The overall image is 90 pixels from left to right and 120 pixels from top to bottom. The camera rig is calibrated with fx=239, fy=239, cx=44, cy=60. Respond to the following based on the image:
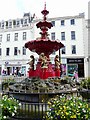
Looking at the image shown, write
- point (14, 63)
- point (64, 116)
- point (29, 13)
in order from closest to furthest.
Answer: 1. point (64, 116)
2. point (14, 63)
3. point (29, 13)

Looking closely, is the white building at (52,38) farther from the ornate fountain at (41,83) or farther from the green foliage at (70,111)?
the green foliage at (70,111)

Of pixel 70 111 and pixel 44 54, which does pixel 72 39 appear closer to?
pixel 44 54

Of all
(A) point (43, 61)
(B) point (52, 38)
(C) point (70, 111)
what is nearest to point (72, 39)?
(B) point (52, 38)

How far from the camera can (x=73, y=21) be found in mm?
41656

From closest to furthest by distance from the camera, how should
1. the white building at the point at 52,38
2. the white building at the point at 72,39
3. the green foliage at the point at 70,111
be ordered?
the green foliage at the point at 70,111 → the white building at the point at 72,39 → the white building at the point at 52,38

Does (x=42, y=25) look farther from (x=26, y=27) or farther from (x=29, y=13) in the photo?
(x=29, y=13)

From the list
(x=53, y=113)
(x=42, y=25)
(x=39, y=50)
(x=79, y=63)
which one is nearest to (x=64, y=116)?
(x=53, y=113)

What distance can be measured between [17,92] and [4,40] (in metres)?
35.9

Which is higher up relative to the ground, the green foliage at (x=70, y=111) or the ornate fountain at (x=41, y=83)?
the ornate fountain at (x=41, y=83)

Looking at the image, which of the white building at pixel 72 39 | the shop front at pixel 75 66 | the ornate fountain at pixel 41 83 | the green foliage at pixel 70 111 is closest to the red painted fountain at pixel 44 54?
the ornate fountain at pixel 41 83

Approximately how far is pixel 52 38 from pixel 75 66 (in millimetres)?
6556

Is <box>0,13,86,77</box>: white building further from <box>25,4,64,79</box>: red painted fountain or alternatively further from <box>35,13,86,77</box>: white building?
<box>25,4,64,79</box>: red painted fountain

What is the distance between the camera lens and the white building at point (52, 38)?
40.8 m

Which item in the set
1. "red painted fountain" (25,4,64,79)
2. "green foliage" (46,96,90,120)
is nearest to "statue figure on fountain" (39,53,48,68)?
"red painted fountain" (25,4,64,79)
